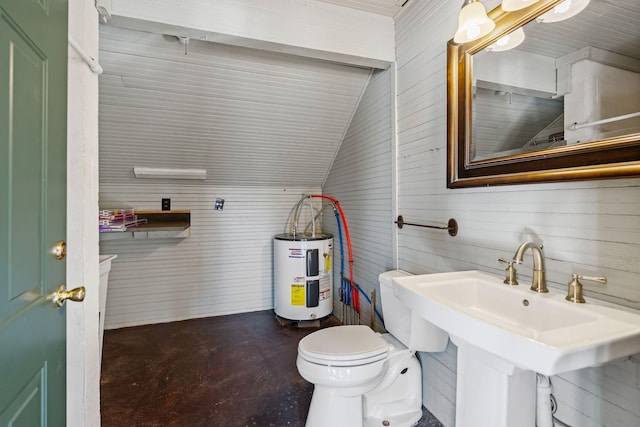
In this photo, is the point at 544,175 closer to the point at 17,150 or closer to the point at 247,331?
the point at 17,150

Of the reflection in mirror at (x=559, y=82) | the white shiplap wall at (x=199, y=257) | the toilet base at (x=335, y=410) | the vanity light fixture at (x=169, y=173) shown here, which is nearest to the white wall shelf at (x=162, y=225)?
the white shiplap wall at (x=199, y=257)

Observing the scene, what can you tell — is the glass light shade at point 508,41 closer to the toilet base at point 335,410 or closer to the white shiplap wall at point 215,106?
the white shiplap wall at point 215,106

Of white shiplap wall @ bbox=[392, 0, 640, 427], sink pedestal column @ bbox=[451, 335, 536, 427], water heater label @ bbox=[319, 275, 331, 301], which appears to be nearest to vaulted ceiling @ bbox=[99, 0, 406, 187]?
white shiplap wall @ bbox=[392, 0, 640, 427]

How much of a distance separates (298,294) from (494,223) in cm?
194

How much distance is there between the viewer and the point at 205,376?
83.7 inches

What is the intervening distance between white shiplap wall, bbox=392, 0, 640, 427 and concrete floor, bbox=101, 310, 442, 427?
0.87m

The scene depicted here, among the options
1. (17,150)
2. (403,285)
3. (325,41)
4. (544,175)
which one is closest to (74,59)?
(17,150)

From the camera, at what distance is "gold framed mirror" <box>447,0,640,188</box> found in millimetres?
899

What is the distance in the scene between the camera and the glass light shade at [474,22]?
120cm

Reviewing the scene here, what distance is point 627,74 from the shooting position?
90 centimetres

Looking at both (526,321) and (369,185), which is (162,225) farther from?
(526,321)

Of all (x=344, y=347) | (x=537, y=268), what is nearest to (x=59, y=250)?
(x=344, y=347)

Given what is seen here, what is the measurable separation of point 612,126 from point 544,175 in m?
0.22

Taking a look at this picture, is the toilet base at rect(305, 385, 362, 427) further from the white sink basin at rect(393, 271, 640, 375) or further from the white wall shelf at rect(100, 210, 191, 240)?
the white wall shelf at rect(100, 210, 191, 240)
